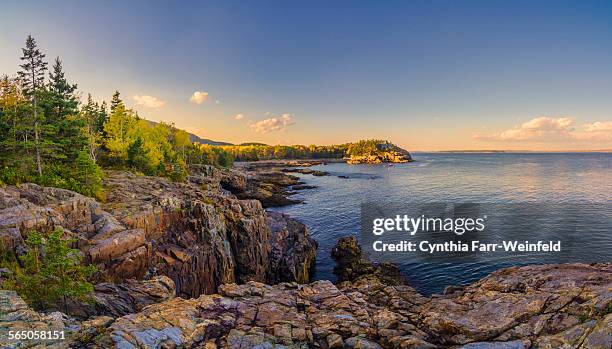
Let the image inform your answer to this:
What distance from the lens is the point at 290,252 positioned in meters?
35.6

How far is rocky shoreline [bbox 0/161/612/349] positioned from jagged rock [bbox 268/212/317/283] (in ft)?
22.0

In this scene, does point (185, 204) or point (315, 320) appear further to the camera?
point (185, 204)

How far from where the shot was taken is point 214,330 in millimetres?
12453

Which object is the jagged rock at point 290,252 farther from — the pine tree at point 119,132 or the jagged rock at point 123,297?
the pine tree at point 119,132

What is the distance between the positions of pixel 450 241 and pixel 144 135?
60.0 meters

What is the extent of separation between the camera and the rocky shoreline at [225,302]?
1073 cm

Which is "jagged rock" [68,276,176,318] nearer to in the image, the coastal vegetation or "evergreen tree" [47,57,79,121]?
the coastal vegetation

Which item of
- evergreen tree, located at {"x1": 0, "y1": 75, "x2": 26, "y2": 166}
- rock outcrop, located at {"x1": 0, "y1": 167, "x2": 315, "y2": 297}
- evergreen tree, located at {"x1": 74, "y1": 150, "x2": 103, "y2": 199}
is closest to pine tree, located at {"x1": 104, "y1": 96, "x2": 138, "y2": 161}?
rock outcrop, located at {"x1": 0, "y1": 167, "x2": 315, "y2": 297}

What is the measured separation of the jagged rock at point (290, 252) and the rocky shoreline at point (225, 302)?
22.0 feet

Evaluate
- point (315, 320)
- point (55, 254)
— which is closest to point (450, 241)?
point (315, 320)

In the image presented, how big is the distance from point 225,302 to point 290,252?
2072 cm

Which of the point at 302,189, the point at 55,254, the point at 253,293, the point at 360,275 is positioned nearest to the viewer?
the point at 55,254

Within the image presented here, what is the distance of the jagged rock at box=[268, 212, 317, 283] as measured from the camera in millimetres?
33188

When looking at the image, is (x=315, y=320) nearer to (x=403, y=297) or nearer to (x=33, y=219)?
(x=403, y=297)
